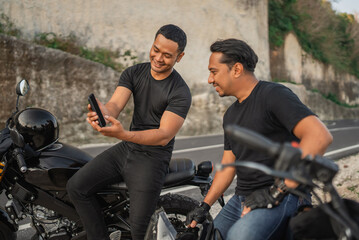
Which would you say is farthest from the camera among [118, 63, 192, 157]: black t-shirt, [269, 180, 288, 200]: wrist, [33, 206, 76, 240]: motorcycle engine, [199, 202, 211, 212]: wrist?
[33, 206, 76, 240]: motorcycle engine

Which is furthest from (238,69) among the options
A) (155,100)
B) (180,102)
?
(155,100)

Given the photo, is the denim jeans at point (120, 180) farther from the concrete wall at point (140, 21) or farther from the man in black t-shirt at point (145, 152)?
the concrete wall at point (140, 21)

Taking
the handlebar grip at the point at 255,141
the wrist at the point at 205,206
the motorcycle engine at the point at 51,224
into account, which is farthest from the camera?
the motorcycle engine at the point at 51,224

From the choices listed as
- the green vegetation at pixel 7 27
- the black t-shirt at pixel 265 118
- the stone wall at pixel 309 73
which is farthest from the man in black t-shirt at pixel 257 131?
the stone wall at pixel 309 73

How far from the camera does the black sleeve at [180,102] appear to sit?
113 inches

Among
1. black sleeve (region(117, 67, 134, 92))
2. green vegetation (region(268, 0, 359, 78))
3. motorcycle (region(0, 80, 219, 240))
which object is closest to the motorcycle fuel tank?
motorcycle (region(0, 80, 219, 240))

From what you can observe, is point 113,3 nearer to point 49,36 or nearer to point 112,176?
point 49,36

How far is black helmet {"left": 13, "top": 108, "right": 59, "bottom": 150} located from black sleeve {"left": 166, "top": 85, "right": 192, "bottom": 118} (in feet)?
3.24

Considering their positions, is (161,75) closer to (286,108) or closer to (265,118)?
(265,118)

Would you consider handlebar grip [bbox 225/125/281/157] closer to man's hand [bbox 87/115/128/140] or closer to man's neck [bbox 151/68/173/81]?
man's hand [bbox 87/115/128/140]

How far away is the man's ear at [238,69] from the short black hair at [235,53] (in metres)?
0.02

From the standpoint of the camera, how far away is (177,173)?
3082 mm

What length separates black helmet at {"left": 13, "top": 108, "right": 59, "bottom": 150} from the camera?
297 centimetres

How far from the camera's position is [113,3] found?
645 inches
